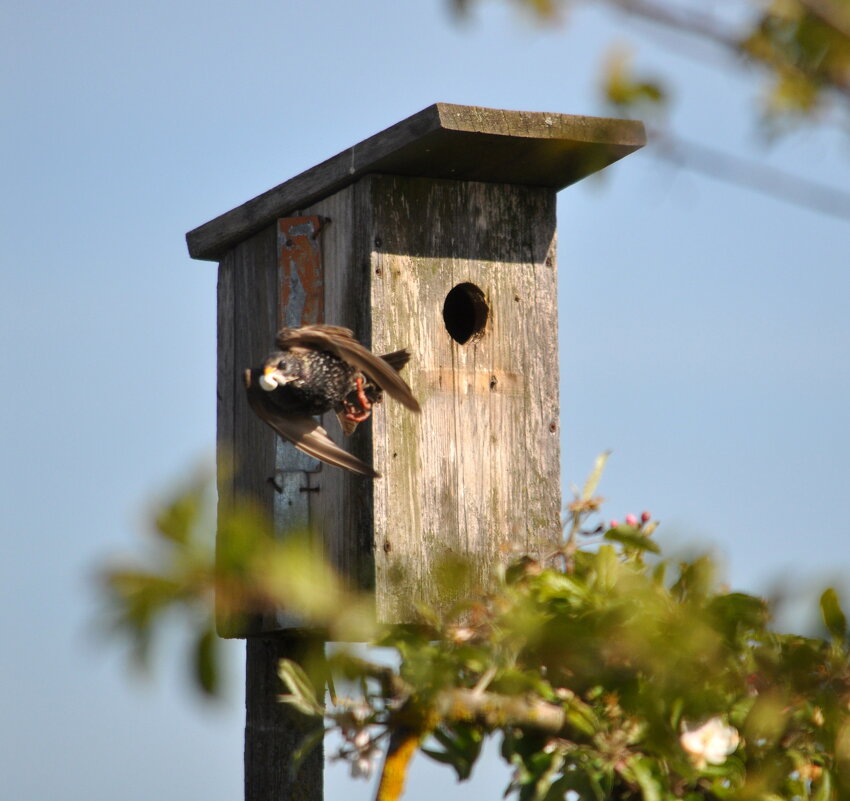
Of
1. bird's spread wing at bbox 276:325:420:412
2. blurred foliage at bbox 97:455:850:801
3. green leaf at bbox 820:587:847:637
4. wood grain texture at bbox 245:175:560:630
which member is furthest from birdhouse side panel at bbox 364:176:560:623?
green leaf at bbox 820:587:847:637

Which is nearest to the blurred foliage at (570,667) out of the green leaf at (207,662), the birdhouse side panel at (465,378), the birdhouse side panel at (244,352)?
the green leaf at (207,662)

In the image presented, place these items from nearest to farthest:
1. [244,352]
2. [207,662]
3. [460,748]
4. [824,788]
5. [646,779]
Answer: [207,662]
[824,788]
[646,779]
[460,748]
[244,352]

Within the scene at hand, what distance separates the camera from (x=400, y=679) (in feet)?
6.91

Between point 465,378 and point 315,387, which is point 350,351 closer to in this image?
point 315,387

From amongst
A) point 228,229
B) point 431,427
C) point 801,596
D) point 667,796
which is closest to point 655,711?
point 801,596

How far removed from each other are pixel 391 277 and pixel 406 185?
0.99ft

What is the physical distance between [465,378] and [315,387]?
1.55ft

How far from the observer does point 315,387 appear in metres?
3.82

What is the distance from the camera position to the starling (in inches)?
146

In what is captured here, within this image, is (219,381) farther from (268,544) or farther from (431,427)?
(268,544)

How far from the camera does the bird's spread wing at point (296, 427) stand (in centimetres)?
374

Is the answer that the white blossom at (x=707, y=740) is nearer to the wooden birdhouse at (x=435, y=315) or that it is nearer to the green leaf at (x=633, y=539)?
the green leaf at (x=633, y=539)

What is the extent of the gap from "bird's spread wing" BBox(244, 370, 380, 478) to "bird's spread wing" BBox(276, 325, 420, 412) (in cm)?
18

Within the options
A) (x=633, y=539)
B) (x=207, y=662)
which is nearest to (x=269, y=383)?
(x=633, y=539)
